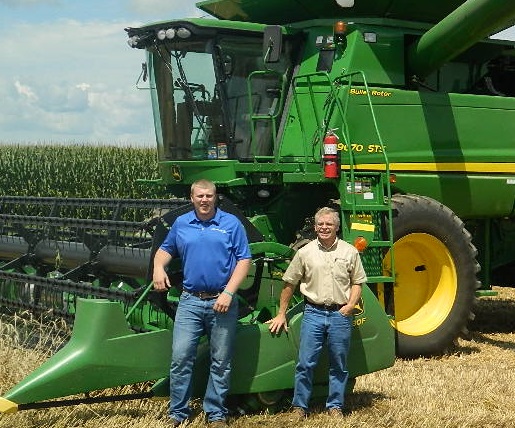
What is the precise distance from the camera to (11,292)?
670 cm

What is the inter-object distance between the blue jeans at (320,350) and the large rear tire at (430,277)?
194 cm

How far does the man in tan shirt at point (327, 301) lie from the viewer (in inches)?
176

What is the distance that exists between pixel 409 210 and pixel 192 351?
2683 millimetres

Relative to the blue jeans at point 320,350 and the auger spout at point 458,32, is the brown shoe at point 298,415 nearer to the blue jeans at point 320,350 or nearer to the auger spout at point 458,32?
the blue jeans at point 320,350

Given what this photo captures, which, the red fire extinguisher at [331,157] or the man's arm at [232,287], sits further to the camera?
the red fire extinguisher at [331,157]

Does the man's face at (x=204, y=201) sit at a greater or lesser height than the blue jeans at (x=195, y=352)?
greater

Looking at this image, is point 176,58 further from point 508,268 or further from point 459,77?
point 508,268

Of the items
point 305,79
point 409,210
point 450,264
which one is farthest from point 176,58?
point 450,264

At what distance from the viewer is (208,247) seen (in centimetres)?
421

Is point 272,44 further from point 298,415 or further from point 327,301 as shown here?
point 298,415

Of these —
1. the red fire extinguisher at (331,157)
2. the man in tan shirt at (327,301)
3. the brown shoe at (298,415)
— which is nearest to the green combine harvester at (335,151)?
the red fire extinguisher at (331,157)

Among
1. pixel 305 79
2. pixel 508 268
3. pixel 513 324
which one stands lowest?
pixel 513 324

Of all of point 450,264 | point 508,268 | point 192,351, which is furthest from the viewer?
point 508,268

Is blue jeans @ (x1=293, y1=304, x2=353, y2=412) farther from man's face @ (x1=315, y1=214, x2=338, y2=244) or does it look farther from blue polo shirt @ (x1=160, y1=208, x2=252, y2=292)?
blue polo shirt @ (x1=160, y1=208, x2=252, y2=292)
